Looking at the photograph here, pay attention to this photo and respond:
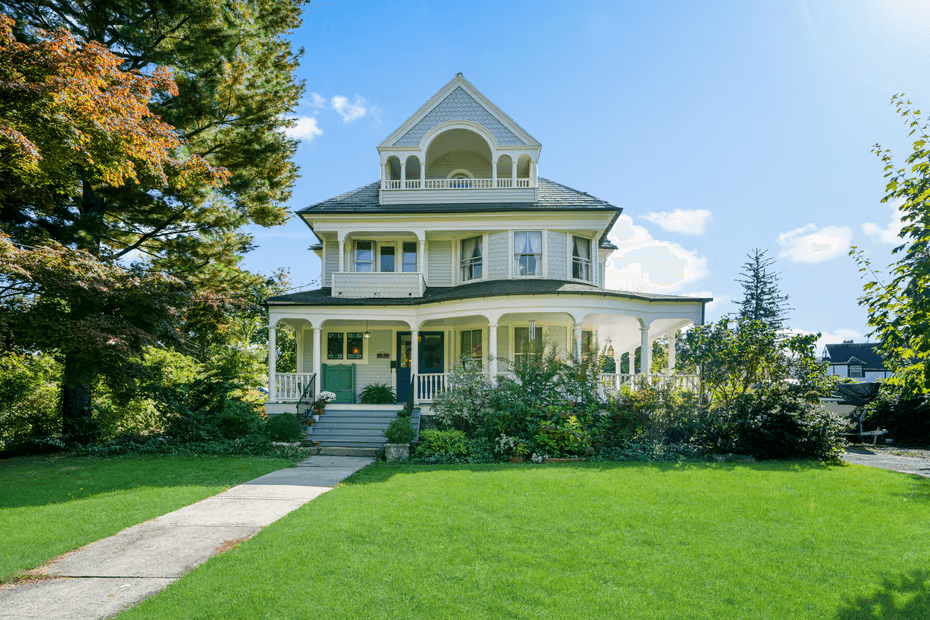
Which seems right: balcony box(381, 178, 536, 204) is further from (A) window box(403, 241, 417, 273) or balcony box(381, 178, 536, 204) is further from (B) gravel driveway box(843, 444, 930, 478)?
(B) gravel driveway box(843, 444, 930, 478)

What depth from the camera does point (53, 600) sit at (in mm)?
4258

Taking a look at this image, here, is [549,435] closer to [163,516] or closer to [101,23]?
[163,516]

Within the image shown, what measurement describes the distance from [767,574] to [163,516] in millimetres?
7207

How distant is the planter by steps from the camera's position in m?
11.9

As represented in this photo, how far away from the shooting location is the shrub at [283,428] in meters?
13.3

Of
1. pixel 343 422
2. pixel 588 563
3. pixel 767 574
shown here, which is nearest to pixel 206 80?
pixel 343 422

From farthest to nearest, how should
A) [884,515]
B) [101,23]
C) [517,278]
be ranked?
1. [517,278]
2. [101,23]
3. [884,515]

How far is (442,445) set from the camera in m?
12.0

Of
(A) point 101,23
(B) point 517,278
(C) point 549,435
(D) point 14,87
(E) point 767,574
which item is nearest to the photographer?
(E) point 767,574

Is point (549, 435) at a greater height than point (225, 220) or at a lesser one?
lesser

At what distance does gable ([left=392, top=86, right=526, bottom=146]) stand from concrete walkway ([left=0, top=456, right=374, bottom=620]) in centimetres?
1413

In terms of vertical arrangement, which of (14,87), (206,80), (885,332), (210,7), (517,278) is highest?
(210,7)

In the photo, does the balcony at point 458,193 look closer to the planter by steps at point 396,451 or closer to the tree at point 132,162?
the tree at point 132,162

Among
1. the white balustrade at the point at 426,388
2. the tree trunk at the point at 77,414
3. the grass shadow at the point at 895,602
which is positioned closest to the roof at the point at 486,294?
the white balustrade at the point at 426,388
